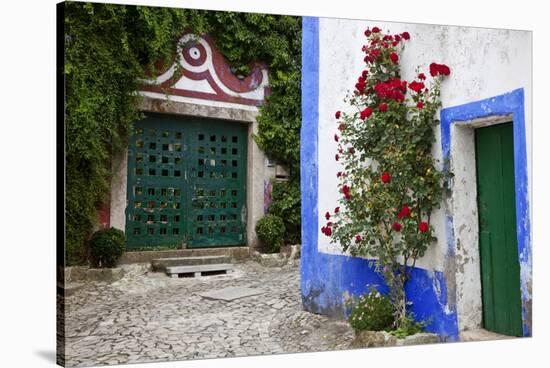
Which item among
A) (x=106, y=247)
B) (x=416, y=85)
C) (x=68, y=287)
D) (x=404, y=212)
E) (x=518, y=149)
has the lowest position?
(x=68, y=287)

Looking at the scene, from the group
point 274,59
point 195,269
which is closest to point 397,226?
point 195,269

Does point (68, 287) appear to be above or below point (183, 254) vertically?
below

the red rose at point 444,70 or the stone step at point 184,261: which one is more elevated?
the red rose at point 444,70

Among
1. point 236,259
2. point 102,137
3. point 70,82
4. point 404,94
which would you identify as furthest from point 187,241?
point 404,94

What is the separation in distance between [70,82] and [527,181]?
11.0 ft

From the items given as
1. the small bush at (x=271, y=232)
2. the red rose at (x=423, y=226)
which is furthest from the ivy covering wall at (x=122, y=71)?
the red rose at (x=423, y=226)

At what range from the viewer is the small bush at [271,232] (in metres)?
5.20

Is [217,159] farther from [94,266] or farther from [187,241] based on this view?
[94,266]

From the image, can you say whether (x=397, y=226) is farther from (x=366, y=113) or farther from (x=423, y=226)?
(x=366, y=113)

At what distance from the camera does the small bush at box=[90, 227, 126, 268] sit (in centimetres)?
454

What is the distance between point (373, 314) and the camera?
5.19m

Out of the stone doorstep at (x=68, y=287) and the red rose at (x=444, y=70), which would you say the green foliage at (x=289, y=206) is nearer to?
the red rose at (x=444, y=70)

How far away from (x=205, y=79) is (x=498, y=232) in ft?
8.28

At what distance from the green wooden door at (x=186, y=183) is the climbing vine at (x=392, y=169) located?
0.95 m
